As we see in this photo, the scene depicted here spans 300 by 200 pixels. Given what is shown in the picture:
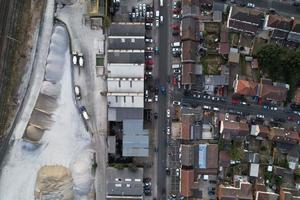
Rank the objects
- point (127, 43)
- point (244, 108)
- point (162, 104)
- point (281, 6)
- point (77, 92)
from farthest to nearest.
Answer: point (244, 108) < point (281, 6) < point (162, 104) < point (77, 92) < point (127, 43)

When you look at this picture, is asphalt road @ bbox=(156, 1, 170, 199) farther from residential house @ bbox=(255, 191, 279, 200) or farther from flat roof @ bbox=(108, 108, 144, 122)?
residential house @ bbox=(255, 191, 279, 200)

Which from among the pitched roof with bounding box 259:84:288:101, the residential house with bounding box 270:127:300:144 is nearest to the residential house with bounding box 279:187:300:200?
the residential house with bounding box 270:127:300:144

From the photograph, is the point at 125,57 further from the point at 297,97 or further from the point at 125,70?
the point at 297,97

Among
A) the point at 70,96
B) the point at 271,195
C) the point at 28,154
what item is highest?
the point at 70,96

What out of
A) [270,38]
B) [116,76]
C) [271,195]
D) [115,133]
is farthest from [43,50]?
[271,195]

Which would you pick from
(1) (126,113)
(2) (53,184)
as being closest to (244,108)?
(1) (126,113)

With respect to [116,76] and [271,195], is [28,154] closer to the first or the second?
[116,76]

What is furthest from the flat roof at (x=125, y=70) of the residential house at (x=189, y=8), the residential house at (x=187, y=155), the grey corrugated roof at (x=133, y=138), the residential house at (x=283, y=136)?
the residential house at (x=283, y=136)
